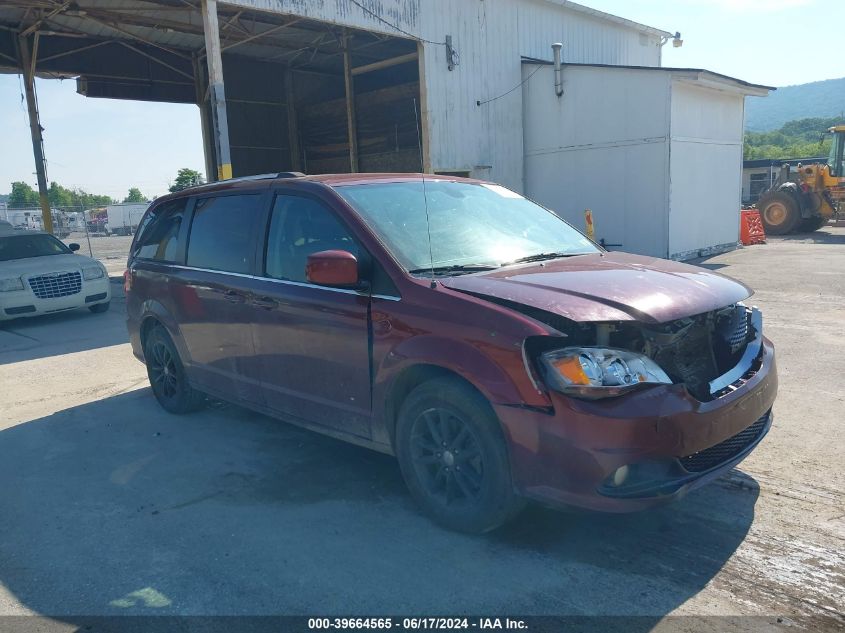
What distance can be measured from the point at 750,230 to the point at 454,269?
17.8 m

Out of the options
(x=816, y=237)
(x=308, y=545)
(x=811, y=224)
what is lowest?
(x=308, y=545)

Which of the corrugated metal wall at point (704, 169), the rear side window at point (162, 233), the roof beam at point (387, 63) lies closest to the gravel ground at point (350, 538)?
the rear side window at point (162, 233)

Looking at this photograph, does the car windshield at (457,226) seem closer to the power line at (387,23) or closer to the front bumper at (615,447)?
the front bumper at (615,447)

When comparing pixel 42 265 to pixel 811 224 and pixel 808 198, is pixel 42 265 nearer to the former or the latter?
pixel 808 198

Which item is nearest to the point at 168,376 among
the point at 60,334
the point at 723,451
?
the point at 723,451

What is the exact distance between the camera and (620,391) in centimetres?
297

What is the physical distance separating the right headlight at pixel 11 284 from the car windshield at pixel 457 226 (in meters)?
8.54

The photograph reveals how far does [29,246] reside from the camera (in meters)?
11.9

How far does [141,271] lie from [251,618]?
389 cm

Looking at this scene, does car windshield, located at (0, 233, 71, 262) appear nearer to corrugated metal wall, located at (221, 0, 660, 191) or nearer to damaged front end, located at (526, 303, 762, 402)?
Result: corrugated metal wall, located at (221, 0, 660, 191)

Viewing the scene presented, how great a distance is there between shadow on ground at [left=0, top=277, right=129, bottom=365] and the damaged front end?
25.0 feet

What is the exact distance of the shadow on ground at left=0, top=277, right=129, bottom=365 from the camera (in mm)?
8918

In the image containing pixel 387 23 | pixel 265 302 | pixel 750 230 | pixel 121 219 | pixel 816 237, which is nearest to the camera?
pixel 265 302

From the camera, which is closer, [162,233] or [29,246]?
[162,233]
